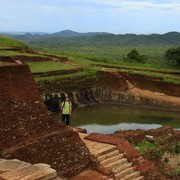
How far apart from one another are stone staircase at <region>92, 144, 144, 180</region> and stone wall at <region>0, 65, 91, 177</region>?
0.71 meters

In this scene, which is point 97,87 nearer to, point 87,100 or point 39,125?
point 87,100

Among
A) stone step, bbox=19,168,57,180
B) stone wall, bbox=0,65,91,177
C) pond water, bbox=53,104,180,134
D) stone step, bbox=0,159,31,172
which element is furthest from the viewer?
pond water, bbox=53,104,180,134

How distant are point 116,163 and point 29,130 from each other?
2.43 metres

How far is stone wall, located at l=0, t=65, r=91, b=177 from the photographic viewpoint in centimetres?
733

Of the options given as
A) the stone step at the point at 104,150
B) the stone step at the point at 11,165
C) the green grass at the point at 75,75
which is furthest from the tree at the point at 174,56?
the stone step at the point at 11,165

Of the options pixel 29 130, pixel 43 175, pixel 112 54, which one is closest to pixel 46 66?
pixel 29 130

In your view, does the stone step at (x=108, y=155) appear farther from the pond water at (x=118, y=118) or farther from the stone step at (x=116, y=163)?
the pond water at (x=118, y=118)

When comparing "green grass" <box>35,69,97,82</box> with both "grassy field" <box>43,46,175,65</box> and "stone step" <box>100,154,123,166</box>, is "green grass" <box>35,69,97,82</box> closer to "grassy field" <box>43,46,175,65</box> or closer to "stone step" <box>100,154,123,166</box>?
"grassy field" <box>43,46,175,65</box>

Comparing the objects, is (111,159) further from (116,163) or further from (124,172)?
(124,172)

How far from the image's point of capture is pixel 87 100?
2495 cm

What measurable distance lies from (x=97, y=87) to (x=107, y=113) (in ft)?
15.3

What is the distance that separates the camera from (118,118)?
21359 millimetres

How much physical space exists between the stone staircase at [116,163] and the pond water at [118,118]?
7918mm

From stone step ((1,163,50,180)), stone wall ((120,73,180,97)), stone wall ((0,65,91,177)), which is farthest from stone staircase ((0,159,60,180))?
stone wall ((120,73,180,97))
